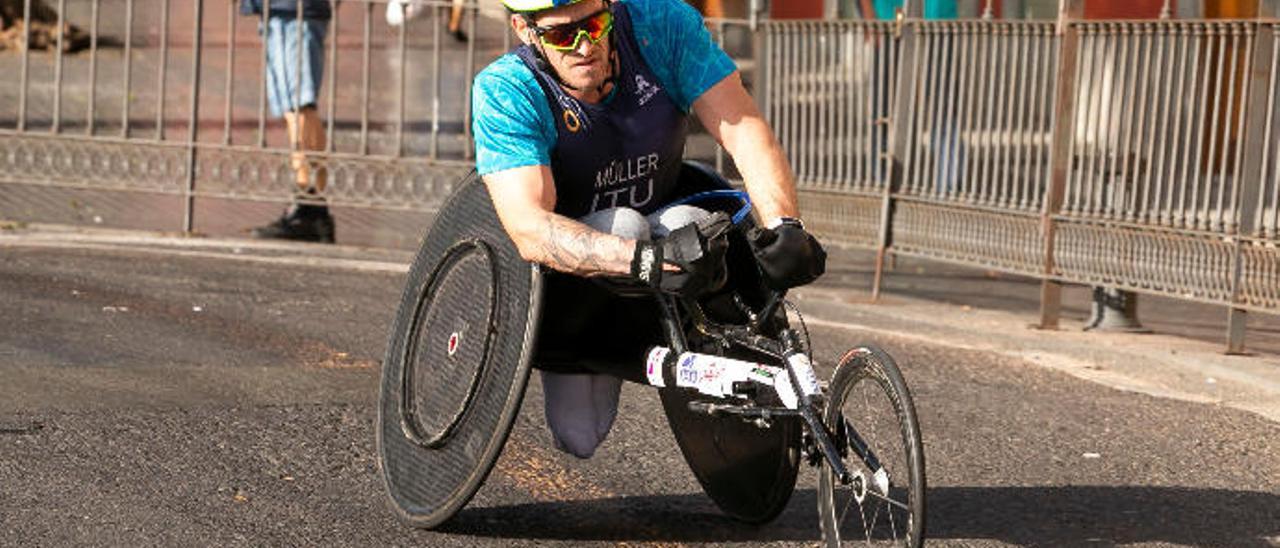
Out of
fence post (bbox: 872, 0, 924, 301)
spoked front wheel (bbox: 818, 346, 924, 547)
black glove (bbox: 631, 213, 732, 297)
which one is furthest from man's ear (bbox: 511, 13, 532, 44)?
fence post (bbox: 872, 0, 924, 301)

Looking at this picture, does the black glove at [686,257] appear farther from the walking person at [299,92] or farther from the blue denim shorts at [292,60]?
the blue denim shorts at [292,60]

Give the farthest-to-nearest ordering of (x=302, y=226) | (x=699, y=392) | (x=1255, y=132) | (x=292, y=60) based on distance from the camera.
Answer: (x=292, y=60)
(x=302, y=226)
(x=1255, y=132)
(x=699, y=392)

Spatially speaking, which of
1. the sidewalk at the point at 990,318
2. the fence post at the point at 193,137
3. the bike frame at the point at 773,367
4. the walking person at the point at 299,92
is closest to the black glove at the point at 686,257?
the bike frame at the point at 773,367

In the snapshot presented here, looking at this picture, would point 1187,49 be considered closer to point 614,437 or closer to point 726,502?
point 614,437

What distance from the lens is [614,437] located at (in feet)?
26.5

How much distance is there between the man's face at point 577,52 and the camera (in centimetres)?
640

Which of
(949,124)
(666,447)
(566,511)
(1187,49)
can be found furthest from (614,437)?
(949,124)

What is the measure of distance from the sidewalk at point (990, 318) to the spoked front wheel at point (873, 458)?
3.47 meters

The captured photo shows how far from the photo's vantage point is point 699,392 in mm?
6660

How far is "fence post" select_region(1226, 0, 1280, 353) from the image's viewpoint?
10.3 m

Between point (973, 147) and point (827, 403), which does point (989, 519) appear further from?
point (973, 147)

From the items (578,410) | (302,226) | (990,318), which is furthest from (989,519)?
(302,226)

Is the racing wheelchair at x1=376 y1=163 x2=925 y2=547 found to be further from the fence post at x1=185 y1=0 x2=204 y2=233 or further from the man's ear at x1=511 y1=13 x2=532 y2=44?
the fence post at x1=185 y1=0 x2=204 y2=233

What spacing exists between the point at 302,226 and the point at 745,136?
719 cm
